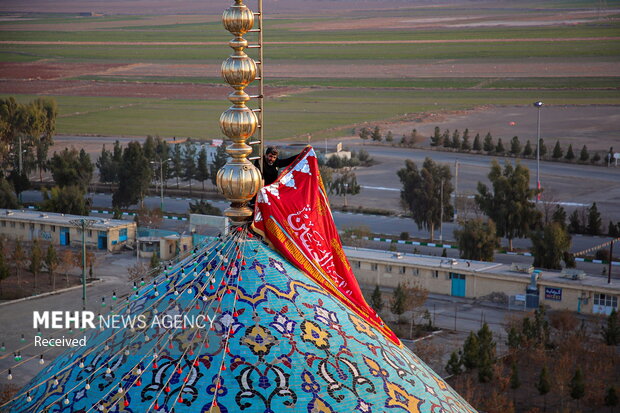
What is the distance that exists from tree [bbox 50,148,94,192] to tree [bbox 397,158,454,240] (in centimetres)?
1091

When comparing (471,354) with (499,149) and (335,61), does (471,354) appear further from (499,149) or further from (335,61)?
(335,61)

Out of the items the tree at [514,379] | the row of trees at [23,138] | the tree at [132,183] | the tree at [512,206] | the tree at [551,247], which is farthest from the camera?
the row of trees at [23,138]

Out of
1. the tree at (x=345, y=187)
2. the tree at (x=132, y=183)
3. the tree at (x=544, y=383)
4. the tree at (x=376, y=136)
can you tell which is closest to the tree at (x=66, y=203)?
the tree at (x=132, y=183)

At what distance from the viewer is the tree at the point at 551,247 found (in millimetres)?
23281

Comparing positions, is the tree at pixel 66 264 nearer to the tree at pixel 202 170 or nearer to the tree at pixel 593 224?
the tree at pixel 202 170

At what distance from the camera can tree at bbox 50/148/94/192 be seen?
3334cm

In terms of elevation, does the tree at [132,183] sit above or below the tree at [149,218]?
above

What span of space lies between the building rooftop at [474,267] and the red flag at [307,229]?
16.6 metres

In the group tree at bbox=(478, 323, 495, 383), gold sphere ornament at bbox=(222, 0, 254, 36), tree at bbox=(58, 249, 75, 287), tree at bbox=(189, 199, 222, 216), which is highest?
gold sphere ornament at bbox=(222, 0, 254, 36)

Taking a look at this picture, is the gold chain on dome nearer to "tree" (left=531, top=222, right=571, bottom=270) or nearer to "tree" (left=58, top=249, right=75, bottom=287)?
"tree" (left=58, top=249, right=75, bottom=287)

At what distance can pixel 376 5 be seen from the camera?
112688mm

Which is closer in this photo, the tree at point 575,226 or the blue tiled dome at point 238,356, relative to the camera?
the blue tiled dome at point 238,356

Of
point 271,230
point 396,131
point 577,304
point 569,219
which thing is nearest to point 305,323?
point 271,230

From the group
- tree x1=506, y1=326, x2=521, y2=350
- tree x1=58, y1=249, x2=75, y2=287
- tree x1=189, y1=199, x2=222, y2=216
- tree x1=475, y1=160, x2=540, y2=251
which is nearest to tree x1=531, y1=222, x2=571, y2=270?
tree x1=475, y1=160, x2=540, y2=251
